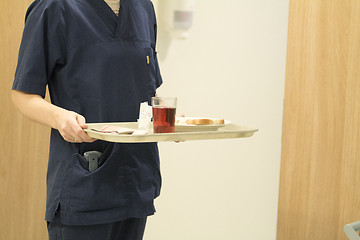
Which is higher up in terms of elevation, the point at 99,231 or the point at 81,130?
the point at 81,130

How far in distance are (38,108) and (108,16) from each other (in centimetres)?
32

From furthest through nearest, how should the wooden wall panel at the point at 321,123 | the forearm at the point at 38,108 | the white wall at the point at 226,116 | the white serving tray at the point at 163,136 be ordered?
1. the white wall at the point at 226,116
2. the wooden wall panel at the point at 321,123
3. the forearm at the point at 38,108
4. the white serving tray at the point at 163,136

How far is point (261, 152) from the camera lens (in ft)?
8.70

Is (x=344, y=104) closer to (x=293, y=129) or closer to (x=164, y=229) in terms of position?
(x=293, y=129)

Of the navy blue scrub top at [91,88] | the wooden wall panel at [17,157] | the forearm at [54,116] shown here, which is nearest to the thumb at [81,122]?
the forearm at [54,116]

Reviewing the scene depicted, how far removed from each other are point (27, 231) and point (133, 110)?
3.56ft

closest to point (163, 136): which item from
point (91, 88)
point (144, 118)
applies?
point (144, 118)

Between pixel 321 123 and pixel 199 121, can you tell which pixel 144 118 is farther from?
pixel 321 123

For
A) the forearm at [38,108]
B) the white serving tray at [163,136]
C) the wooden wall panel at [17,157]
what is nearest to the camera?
the white serving tray at [163,136]

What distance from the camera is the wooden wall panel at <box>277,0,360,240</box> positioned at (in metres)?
1.59

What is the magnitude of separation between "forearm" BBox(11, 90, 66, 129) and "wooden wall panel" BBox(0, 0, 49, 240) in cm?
80

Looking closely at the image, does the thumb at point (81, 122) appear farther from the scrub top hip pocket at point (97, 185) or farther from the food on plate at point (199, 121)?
the food on plate at point (199, 121)

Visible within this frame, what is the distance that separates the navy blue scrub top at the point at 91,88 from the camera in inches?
44.4

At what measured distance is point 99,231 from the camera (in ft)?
3.78
